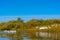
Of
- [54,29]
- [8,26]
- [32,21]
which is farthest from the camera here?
[32,21]

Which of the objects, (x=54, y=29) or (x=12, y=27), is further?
(x=12, y=27)

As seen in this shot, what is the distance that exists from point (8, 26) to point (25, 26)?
6042 mm

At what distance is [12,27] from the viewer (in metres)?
68.8

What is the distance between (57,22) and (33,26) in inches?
331

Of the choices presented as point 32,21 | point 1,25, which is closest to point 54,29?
point 32,21

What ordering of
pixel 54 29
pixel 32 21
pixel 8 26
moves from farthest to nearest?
pixel 32 21 < pixel 8 26 < pixel 54 29

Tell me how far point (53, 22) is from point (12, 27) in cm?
1414

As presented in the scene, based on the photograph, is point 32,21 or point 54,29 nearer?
point 54,29

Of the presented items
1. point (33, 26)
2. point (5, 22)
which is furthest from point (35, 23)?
point (5, 22)

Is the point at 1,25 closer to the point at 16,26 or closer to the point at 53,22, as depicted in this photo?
the point at 16,26

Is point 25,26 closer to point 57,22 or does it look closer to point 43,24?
point 43,24

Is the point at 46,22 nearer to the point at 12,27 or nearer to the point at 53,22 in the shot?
the point at 53,22

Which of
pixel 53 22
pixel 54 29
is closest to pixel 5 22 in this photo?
pixel 53 22

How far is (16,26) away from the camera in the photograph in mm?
68688
